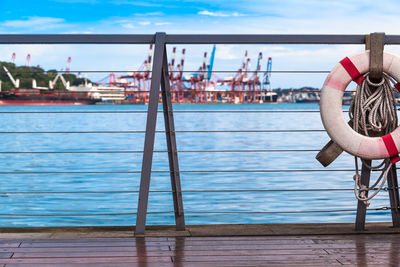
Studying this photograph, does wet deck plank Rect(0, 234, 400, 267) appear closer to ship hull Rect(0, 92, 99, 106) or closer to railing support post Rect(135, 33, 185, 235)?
railing support post Rect(135, 33, 185, 235)

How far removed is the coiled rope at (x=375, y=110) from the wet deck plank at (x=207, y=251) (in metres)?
0.20

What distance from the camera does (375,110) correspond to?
6.22 feet

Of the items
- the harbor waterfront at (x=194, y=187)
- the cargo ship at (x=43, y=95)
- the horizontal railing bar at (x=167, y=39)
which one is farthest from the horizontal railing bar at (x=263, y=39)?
the cargo ship at (x=43, y=95)

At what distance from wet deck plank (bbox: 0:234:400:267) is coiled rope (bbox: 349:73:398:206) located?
0.65 feet

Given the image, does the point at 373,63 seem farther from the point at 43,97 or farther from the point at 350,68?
the point at 43,97

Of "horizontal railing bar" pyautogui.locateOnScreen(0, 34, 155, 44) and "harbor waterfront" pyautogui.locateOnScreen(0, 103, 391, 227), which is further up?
"horizontal railing bar" pyautogui.locateOnScreen(0, 34, 155, 44)

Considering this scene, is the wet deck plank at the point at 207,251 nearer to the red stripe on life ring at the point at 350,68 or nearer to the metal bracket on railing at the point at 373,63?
the metal bracket on railing at the point at 373,63

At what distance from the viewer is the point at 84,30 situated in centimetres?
3053

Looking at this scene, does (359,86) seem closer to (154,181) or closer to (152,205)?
(152,205)

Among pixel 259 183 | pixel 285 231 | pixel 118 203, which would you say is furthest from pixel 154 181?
pixel 285 231

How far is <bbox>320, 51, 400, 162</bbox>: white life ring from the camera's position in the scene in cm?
187

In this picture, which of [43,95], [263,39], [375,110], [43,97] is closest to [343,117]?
[375,110]

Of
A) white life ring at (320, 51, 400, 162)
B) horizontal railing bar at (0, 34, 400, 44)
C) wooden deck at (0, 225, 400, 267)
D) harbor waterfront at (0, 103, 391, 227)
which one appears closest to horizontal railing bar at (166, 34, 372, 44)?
horizontal railing bar at (0, 34, 400, 44)

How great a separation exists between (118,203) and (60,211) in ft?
1.95
